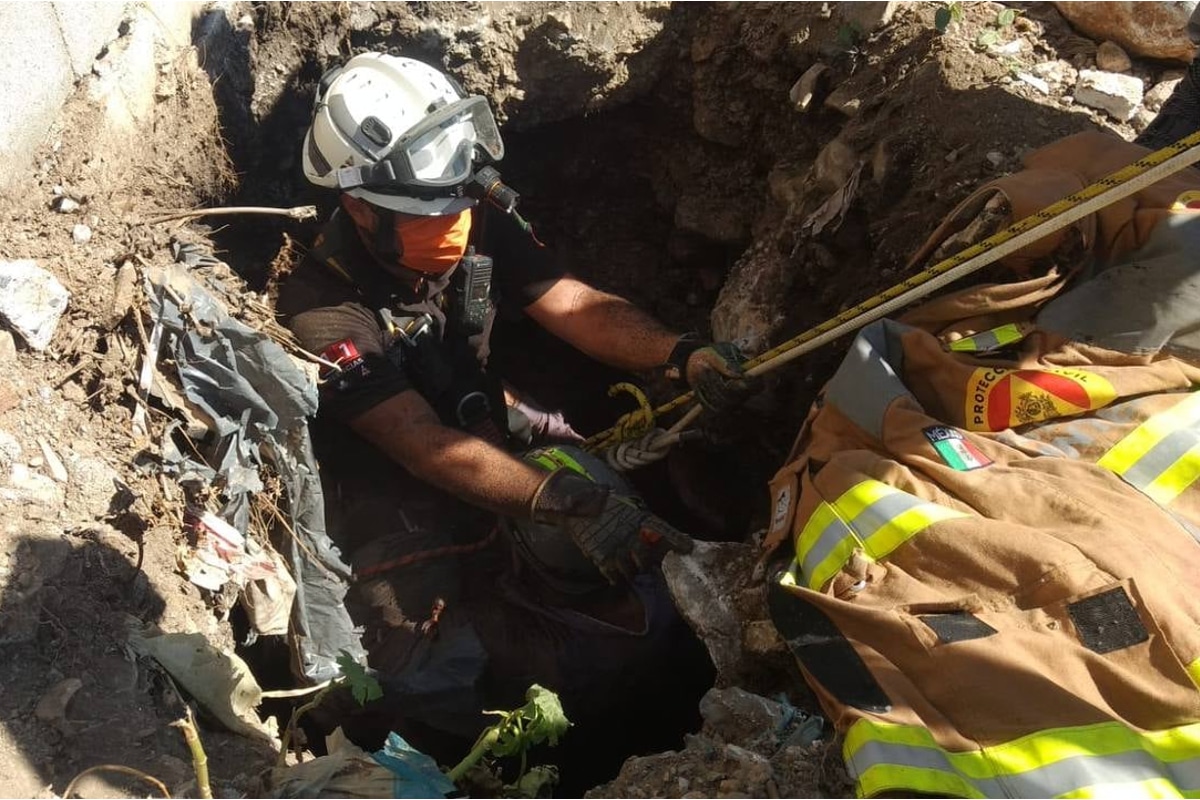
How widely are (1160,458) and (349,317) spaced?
256cm

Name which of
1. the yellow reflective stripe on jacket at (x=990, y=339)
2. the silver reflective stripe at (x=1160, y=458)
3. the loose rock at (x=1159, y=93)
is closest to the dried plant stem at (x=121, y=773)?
the yellow reflective stripe on jacket at (x=990, y=339)

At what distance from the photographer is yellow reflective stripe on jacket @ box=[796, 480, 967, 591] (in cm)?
195

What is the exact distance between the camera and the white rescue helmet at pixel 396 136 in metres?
3.08

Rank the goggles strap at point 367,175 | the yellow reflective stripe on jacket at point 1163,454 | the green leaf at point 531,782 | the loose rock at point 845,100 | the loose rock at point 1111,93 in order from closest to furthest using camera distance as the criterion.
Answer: the yellow reflective stripe on jacket at point 1163,454, the green leaf at point 531,782, the loose rock at point 1111,93, the goggles strap at point 367,175, the loose rock at point 845,100

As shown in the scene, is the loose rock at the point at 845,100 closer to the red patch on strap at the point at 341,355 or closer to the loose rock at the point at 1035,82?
the loose rock at the point at 1035,82

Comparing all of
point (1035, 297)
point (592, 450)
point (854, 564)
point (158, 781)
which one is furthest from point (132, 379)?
point (1035, 297)

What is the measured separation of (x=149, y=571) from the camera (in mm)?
2535

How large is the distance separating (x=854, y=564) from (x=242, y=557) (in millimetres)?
1919

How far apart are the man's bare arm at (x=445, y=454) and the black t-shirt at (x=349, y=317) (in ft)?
0.22

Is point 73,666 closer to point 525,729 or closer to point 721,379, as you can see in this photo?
point 525,729

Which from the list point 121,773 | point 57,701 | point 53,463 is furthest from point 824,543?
point 53,463

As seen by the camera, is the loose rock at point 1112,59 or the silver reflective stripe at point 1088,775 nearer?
the silver reflective stripe at point 1088,775

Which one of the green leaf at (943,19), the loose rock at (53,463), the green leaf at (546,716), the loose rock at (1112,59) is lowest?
the green leaf at (546,716)

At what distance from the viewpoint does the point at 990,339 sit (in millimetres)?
2188
